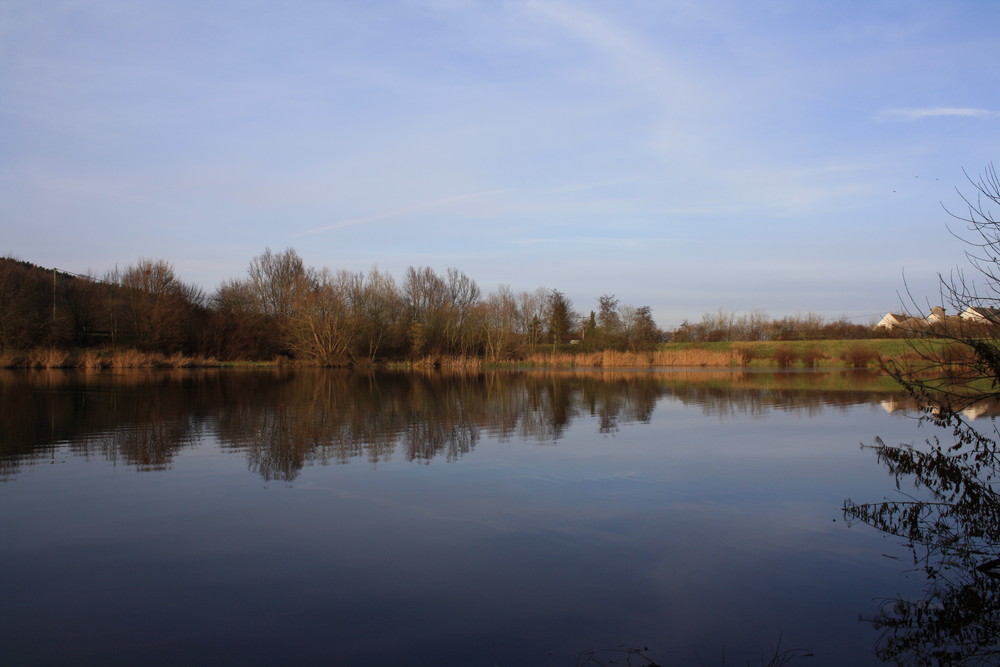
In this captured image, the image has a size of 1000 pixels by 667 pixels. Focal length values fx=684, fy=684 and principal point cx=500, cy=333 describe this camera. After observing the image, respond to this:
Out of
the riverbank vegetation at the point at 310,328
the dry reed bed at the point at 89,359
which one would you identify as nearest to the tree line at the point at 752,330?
the riverbank vegetation at the point at 310,328

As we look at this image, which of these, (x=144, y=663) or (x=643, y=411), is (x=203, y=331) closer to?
(x=643, y=411)

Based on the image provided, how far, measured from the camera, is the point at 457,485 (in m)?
8.04

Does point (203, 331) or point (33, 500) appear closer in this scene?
point (33, 500)

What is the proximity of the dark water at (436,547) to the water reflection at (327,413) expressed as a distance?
13cm

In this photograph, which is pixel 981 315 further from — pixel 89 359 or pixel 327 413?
pixel 89 359

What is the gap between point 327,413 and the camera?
50.2 feet

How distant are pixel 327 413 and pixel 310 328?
28322mm

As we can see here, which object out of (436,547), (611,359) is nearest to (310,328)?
(611,359)

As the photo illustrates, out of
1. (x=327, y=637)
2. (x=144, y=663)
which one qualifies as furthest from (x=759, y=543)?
(x=144, y=663)

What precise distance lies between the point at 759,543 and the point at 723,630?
189 centimetres

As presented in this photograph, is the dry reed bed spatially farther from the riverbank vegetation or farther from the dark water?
the dark water

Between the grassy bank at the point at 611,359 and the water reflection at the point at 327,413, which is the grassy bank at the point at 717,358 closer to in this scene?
the grassy bank at the point at 611,359

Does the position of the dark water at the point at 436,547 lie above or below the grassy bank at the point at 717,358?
below

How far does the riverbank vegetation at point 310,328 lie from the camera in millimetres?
37344
